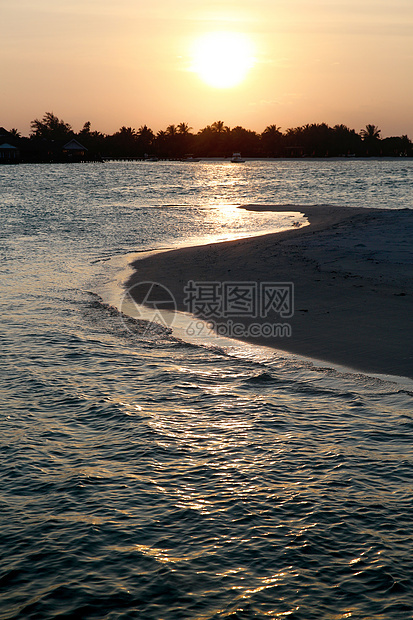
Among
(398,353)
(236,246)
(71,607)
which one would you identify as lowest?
(71,607)

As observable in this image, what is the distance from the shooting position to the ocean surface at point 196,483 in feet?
14.7

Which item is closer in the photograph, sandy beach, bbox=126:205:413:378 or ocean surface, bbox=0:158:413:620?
ocean surface, bbox=0:158:413:620

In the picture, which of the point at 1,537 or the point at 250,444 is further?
the point at 250,444

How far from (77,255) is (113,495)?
17.5 meters

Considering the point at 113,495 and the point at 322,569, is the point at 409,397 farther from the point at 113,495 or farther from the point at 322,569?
the point at 113,495

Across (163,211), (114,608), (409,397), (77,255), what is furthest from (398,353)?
(163,211)

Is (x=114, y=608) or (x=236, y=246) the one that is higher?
(x=236, y=246)

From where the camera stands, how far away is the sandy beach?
1029 cm

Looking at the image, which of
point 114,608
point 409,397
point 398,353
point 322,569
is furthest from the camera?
point 398,353

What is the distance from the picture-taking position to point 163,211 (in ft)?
134

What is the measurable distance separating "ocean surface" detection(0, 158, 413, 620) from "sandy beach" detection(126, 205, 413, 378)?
94 cm

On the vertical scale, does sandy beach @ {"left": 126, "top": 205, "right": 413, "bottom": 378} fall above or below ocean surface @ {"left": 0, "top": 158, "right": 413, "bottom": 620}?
above

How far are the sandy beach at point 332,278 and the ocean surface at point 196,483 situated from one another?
0.94m

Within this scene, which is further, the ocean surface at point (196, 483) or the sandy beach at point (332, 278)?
the sandy beach at point (332, 278)
